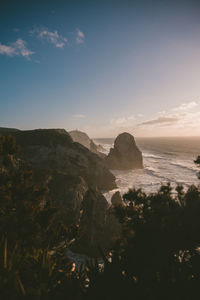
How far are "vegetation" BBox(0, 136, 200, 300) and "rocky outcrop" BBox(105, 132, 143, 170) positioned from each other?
166 feet

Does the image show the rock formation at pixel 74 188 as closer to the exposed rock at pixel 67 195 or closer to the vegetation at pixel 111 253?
the exposed rock at pixel 67 195

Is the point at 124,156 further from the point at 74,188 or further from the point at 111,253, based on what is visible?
the point at 111,253

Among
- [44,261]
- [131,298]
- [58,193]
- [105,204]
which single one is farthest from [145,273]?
[58,193]

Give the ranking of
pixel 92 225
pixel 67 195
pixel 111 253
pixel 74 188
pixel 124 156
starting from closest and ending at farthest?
1. pixel 111 253
2. pixel 92 225
3. pixel 67 195
4. pixel 74 188
5. pixel 124 156

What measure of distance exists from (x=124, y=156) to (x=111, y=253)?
2220 inches

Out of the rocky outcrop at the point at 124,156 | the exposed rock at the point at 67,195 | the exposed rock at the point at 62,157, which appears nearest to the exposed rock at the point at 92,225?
the exposed rock at the point at 67,195

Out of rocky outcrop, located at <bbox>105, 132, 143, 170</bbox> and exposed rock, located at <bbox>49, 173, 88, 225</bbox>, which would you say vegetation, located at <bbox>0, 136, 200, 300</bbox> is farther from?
rocky outcrop, located at <bbox>105, 132, 143, 170</bbox>

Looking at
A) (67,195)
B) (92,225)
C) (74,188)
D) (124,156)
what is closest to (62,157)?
(74,188)

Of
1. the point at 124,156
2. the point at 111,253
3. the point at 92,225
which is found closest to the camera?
the point at 111,253

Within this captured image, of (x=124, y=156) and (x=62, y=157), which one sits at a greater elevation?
(x=62, y=157)

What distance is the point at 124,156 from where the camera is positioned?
62.8 m

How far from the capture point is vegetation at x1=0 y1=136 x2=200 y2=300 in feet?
14.1

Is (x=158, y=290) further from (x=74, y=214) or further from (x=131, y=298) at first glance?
(x=74, y=214)

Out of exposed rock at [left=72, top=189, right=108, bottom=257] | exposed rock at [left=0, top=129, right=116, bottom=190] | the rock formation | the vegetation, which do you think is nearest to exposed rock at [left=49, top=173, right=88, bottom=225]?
the rock formation
